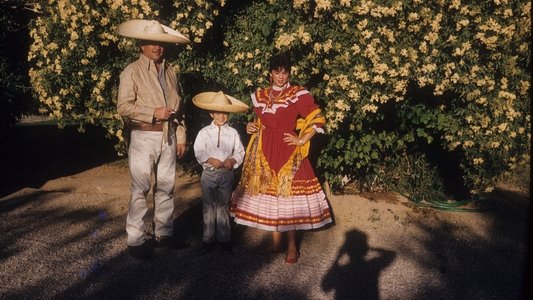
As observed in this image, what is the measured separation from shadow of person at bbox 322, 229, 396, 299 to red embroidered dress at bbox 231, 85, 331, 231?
1.70ft

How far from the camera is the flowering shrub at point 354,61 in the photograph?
501 centimetres

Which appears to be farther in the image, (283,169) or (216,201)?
(216,201)

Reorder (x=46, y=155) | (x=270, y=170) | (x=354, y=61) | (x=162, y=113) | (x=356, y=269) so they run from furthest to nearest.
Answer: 1. (x=46, y=155)
2. (x=354, y=61)
3. (x=270, y=170)
4. (x=356, y=269)
5. (x=162, y=113)

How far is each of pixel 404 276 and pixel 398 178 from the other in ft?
10.5

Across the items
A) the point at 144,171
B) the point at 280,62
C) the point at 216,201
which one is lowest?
the point at 216,201

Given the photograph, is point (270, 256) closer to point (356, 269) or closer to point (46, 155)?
point (356, 269)

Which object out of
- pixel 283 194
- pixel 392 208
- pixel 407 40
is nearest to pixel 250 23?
pixel 407 40

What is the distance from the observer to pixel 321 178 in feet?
23.6

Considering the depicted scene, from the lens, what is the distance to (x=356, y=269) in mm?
4621

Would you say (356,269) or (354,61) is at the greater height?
(354,61)

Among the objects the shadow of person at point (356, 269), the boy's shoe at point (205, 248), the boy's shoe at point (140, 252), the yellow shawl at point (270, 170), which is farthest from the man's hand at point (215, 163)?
the shadow of person at point (356, 269)

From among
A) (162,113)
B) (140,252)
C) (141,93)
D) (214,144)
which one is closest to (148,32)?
(141,93)

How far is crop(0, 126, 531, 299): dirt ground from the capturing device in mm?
4145

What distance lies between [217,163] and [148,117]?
2.79 feet
